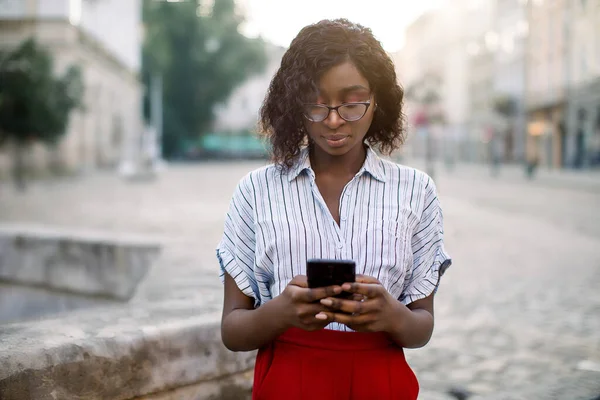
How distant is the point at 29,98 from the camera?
19.7m

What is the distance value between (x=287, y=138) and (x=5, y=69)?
19.5 meters

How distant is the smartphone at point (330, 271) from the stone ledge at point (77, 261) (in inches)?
175

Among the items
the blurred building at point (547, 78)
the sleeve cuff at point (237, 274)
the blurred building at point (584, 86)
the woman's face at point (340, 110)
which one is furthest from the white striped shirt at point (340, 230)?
the blurred building at point (547, 78)

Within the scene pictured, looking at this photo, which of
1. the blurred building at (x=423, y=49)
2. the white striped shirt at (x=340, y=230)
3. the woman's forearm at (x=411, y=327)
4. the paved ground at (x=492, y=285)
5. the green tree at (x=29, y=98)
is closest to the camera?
the woman's forearm at (x=411, y=327)

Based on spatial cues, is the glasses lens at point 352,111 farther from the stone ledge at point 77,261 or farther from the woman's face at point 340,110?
the stone ledge at point 77,261

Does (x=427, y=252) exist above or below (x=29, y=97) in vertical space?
below

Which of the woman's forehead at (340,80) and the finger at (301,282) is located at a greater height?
the woman's forehead at (340,80)

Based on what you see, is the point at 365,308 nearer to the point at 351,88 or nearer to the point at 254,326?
the point at 254,326

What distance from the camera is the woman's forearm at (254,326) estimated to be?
190cm

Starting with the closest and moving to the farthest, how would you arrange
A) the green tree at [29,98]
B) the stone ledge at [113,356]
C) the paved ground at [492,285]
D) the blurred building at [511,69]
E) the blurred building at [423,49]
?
the stone ledge at [113,356] < the paved ground at [492,285] < the green tree at [29,98] < the blurred building at [511,69] < the blurred building at [423,49]

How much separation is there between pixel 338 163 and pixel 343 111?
0.20 meters

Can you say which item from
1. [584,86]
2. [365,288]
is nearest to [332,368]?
[365,288]

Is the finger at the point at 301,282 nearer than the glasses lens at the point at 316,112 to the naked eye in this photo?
Yes

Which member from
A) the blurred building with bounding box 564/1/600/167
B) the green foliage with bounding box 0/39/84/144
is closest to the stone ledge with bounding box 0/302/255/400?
the green foliage with bounding box 0/39/84/144
